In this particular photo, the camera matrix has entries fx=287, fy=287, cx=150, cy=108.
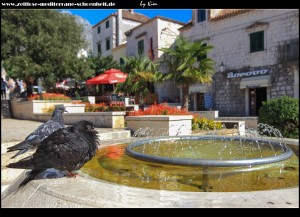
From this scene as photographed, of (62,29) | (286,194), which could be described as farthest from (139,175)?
(62,29)

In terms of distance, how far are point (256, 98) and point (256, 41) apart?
4.41 metres

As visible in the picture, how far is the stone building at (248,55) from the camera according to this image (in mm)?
20234

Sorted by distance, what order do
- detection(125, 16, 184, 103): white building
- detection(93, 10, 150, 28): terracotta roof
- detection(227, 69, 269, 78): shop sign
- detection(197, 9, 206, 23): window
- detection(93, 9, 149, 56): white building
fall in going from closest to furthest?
detection(227, 69, 269, 78): shop sign
detection(197, 9, 206, 23): window
detection(125, 16, 184, 103): white building
detection(93, 9, 149, 56): white building
detection(93, 10, 150, 28): terracotta roof

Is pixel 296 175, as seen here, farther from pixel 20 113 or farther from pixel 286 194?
pixel 20 113

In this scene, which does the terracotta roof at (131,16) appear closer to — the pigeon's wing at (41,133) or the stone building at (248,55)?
the stone building at (248,55)

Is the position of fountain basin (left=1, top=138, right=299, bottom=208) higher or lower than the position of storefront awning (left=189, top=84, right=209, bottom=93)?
lower

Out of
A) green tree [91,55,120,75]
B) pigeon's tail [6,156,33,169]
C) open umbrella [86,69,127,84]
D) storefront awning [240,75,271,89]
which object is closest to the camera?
pigeon's tail [6,156,33,169]

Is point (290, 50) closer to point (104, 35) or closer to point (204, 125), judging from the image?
point (204, 125)

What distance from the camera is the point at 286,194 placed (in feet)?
8.74

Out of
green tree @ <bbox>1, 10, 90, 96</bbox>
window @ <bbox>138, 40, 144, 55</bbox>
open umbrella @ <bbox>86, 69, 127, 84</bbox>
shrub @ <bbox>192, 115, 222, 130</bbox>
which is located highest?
window @ <bbox>138, 40, 144, 55</bbox>

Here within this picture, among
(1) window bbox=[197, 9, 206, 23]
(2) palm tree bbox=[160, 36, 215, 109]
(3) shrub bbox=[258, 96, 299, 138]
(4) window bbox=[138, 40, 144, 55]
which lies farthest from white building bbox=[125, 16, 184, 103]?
(3) shrub bbox=[258, 96, 299, 138]

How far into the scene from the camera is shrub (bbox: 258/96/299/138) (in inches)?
382

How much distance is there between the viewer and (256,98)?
22.7 m

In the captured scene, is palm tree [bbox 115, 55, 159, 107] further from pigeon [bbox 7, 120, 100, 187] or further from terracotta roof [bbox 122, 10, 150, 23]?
terracotta roof [bbox 122, 10, 150, 23]
